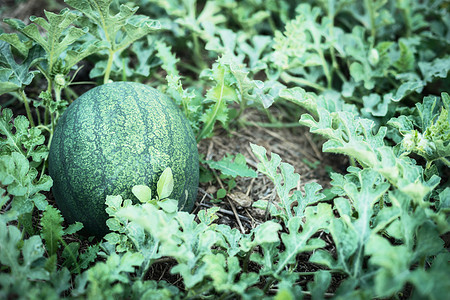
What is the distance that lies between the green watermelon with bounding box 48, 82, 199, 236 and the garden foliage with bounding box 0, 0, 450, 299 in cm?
10

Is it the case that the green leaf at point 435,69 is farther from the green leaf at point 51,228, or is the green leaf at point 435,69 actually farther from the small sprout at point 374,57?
the green leaf at point 51,228

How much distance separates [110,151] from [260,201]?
82 cm

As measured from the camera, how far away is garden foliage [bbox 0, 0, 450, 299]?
4.97 feet

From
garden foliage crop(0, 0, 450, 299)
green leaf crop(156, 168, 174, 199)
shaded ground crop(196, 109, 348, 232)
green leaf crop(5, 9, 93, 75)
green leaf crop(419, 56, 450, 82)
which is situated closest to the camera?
garden foliage crop(0, 0, 450, 299)

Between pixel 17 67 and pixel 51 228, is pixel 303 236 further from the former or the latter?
pixel 17 67

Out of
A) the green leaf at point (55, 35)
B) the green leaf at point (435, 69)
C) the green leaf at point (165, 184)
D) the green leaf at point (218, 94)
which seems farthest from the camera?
the green leaf at point (435, 69)

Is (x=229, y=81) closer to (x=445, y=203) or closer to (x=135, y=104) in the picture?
(x=135, y=104)

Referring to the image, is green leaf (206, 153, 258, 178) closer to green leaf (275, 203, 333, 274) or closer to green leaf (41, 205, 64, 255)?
green leaf (275, 203, 333, 274)

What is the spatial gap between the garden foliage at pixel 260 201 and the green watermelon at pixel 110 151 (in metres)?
0.10

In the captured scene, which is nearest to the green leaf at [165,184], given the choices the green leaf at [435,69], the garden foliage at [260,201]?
the garden foliage at [260,201]

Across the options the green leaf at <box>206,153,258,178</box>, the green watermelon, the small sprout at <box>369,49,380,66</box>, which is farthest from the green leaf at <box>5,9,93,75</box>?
the small sprout at <box>369,49,380,66</box>

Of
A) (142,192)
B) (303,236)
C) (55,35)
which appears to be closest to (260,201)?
(303,236)

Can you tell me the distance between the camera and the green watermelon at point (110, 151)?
1812mm

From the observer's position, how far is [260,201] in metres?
1.95
